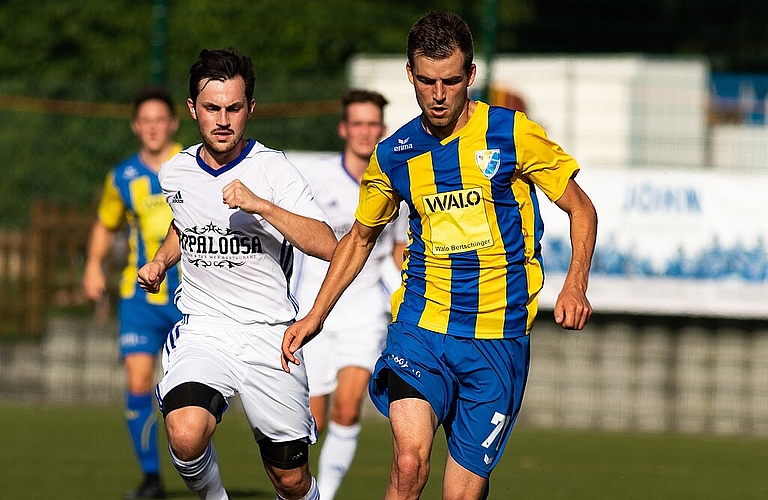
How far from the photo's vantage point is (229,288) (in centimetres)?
612

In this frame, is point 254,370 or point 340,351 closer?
point 254,370

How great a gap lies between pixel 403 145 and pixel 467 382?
97 centimetres

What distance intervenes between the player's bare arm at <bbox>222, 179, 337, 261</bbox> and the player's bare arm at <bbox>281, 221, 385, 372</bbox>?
7 cm

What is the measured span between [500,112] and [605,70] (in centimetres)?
860

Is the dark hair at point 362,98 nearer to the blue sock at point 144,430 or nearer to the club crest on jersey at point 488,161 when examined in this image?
the blue sock at point 144,430

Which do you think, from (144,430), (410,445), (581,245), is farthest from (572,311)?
(144,430)

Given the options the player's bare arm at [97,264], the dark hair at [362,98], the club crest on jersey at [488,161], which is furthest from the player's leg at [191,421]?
the player's bare arm at [97,264]

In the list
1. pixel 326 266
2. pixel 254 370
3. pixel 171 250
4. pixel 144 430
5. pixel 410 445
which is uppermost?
pixel 171 250

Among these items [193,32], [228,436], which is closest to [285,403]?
[228,436]

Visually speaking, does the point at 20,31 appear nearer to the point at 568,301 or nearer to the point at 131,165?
the point at 131,165

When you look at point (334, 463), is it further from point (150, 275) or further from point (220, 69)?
point (220, 69)

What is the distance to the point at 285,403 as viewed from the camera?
20.1 feet

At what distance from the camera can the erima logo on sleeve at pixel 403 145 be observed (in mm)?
5758

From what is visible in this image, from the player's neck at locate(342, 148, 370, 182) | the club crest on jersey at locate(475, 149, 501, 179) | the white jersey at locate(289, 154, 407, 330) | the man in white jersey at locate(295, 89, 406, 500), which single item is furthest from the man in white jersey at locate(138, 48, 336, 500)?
the player's neck at locate(342, 148, 370, 182)
